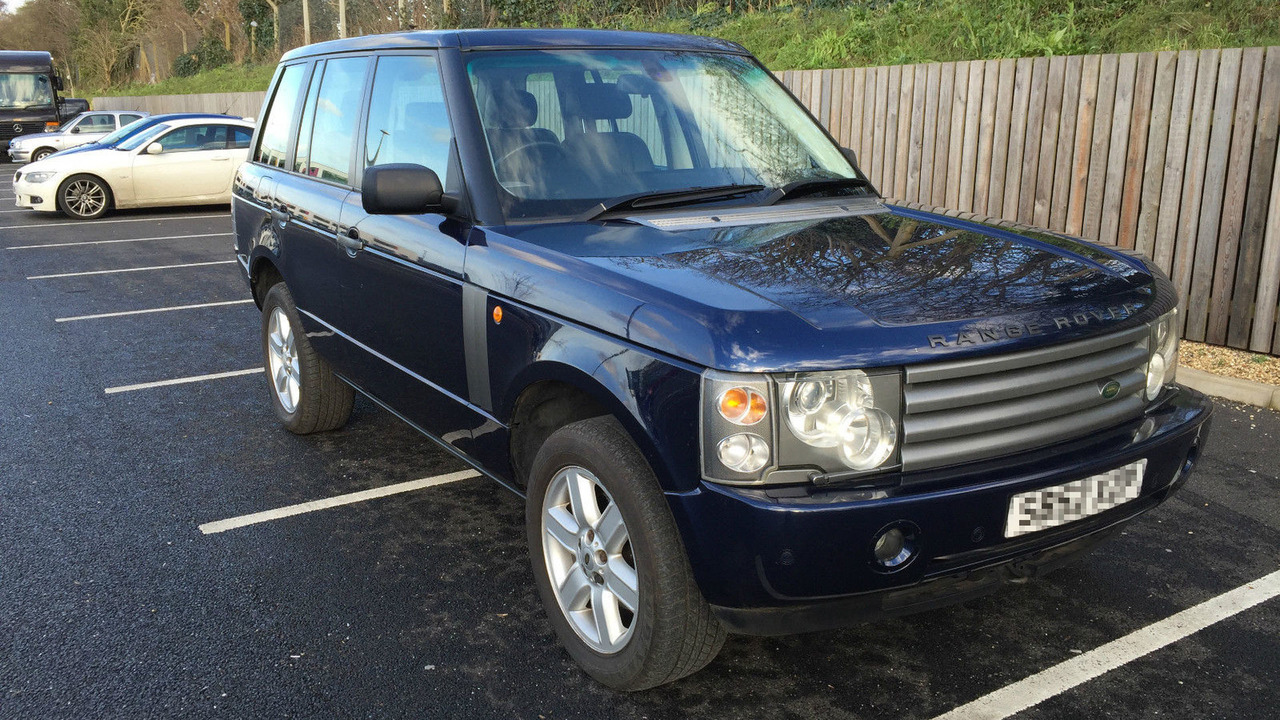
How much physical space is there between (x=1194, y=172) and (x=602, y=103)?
501 cm

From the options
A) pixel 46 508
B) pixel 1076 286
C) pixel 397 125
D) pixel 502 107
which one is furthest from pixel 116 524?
pixel 1076 286

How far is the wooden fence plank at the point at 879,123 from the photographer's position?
9.77 m

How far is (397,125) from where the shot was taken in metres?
4.16

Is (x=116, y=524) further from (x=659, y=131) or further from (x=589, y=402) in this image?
(x=659, y=131)

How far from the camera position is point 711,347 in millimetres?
2506

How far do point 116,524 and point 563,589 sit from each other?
230 cm

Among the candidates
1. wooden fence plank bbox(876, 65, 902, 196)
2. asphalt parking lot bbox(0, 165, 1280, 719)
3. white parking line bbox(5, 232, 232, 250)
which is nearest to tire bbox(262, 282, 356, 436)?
asphalt parking lot bbox(0, 165, 1280, 719)

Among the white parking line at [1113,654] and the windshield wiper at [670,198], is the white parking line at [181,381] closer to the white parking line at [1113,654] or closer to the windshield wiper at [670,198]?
the windshield wiper at [670,198]

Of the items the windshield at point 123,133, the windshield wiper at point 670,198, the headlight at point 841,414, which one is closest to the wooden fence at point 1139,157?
the windshield wiper at point 670,198

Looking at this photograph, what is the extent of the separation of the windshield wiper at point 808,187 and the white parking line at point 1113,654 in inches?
71.8

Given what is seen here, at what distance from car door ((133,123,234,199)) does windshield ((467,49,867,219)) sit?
47.8ft

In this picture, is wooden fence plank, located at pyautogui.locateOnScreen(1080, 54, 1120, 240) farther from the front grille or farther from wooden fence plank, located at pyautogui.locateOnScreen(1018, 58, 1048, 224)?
the front grille

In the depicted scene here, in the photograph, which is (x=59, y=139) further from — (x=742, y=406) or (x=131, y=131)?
(x=742, y=406)

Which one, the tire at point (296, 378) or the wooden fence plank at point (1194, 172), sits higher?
the wooden fence plank at point (1194, 172)
